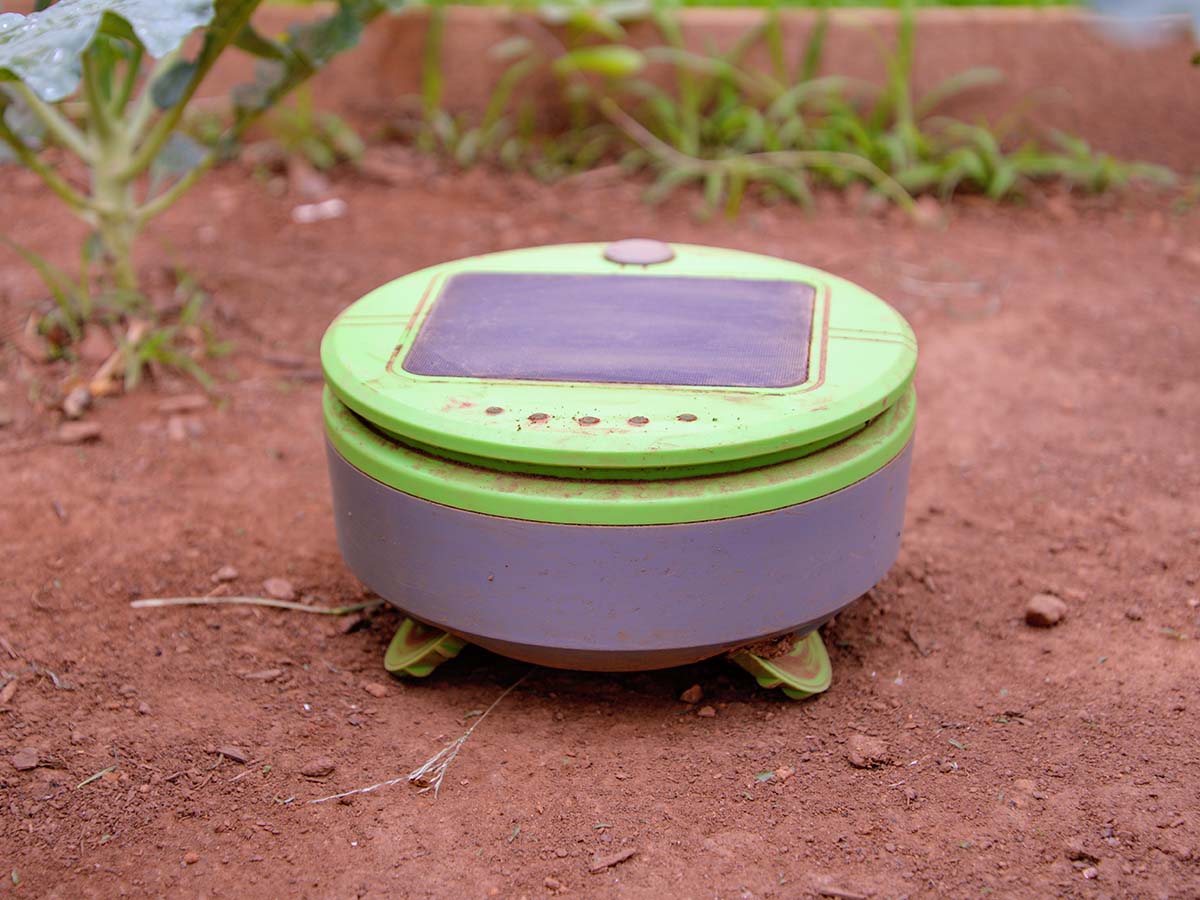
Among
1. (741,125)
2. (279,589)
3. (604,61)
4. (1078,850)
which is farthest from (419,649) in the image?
(741,125)

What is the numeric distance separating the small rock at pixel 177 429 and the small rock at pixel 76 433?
0.43 ft

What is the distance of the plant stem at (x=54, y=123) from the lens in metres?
2.43

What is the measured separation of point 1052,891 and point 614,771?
0.55 meters

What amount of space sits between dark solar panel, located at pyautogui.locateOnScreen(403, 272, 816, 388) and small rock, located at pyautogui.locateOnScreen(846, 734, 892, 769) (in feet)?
1.65

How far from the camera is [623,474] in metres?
1.46

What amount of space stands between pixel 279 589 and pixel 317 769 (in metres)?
0.48

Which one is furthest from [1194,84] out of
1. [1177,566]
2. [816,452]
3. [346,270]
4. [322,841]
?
[322,841]

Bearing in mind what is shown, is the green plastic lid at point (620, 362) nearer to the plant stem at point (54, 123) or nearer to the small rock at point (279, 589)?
the small rock at point (279, 589)

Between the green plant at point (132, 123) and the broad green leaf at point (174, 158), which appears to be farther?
the broad green leaf at point (174, 158)

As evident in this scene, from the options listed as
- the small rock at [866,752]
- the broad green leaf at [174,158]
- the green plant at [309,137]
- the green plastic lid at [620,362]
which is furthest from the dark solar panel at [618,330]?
the green plant at [309,137]

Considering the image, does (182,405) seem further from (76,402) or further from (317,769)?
(317,769)

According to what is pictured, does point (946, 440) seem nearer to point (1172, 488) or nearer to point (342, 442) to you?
point (1172, 488)

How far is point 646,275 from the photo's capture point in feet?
6.32

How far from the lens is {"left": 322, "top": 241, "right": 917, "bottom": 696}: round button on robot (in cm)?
146
